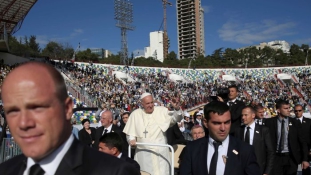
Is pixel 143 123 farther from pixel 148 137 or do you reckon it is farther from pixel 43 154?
pixel 43 154

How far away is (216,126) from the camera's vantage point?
3.04m

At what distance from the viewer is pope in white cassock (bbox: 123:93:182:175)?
537 centimetres

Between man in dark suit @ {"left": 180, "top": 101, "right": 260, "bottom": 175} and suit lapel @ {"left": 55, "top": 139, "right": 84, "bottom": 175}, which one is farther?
man in dark suit @ {"left": 180, "top": 101, "right": 260, "bottom": 175}

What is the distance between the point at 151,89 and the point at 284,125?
29678 millimetres

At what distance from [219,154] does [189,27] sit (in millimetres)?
147184

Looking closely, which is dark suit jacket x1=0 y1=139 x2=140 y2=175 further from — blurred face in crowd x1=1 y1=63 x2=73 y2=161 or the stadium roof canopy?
the stadium roof canopy

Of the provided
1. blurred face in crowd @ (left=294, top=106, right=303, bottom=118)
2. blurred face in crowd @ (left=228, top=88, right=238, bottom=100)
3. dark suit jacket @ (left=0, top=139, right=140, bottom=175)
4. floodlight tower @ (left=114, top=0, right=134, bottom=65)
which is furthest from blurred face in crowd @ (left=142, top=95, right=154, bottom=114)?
floodlight tower @ (left=114, top=0, right=134, bottom=65)

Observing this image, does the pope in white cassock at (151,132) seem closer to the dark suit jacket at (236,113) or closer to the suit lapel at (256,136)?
the dark suit jacket at (236,113)

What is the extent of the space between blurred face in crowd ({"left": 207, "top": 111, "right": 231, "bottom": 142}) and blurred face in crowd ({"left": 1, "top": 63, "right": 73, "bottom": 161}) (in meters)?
2.05

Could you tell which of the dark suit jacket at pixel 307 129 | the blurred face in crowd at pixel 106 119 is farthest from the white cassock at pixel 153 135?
the dark suit jacket at pixel 307 129

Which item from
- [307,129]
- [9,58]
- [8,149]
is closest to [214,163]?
[307,129]

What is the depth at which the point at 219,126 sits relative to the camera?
3.02m

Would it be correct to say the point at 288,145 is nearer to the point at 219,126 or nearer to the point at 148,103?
the point at 148,103

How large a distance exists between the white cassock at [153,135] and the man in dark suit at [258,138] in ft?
3.71
